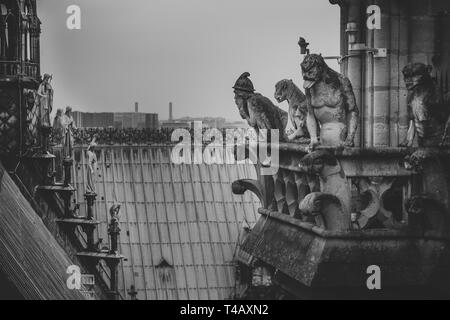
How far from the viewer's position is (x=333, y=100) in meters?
6.61

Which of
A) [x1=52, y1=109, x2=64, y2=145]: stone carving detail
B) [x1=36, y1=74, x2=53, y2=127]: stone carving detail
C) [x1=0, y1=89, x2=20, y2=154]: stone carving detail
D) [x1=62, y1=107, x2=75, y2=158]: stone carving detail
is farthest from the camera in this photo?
[x1=52, y1=109, x2=64, y2=145]: stone carving detail

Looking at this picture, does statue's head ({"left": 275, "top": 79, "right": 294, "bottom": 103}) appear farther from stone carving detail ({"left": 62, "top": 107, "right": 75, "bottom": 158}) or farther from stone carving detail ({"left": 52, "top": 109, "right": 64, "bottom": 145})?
stone carving detail ({"left": 52, "top": 109, "right": 64, "bottom": 145})

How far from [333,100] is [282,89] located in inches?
53.8

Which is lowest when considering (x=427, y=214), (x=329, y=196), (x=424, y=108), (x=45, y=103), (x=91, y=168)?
(x=91, y=168)

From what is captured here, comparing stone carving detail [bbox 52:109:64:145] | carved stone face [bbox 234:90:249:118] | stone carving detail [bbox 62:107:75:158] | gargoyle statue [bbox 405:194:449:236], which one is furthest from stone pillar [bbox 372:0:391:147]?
stone carving detail [bbox 52:109:64:145]

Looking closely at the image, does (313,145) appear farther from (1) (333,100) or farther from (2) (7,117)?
(2) (7,117)

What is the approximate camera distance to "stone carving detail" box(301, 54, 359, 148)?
6562 mm

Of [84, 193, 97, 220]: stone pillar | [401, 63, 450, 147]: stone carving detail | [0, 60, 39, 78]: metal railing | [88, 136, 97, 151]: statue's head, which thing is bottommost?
[84, 193, 97, 220]: stone pillar

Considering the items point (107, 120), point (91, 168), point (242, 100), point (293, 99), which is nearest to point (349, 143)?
point (293, 99)

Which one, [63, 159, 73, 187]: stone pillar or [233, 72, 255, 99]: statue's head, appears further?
[63, 159, 73, 187]: stone pillar

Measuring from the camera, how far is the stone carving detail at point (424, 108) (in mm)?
6363

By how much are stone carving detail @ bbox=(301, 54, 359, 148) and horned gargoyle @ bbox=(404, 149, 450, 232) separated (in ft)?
1.52
